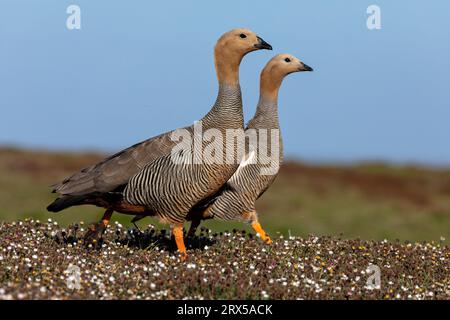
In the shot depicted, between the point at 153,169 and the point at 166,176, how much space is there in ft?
0.87

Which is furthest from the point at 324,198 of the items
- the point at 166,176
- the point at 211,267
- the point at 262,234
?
the point at 211,267

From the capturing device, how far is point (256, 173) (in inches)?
516

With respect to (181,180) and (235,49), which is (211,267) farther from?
→ (235,49)

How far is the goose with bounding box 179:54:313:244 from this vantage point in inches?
500

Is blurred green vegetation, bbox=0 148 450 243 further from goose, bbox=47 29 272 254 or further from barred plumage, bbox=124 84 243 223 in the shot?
barred plumage, bbox=124 84 243 223

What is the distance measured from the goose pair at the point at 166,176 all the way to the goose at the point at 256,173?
82 cm

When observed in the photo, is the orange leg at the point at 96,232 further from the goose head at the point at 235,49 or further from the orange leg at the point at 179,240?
the goose head at the point at 235,49

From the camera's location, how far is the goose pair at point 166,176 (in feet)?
35.8

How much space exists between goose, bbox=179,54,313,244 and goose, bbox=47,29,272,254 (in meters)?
0.93

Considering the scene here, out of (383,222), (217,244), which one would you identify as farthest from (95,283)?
(383,222)

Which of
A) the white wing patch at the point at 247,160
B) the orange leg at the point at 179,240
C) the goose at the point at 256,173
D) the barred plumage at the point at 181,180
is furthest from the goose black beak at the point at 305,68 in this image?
the orange leg at the point at 179,240

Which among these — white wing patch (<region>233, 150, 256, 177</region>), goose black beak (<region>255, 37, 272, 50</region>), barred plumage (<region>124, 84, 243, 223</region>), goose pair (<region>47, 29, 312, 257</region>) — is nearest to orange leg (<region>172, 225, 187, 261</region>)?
goose pair (<region>47, 29, 312, 257</region>)
